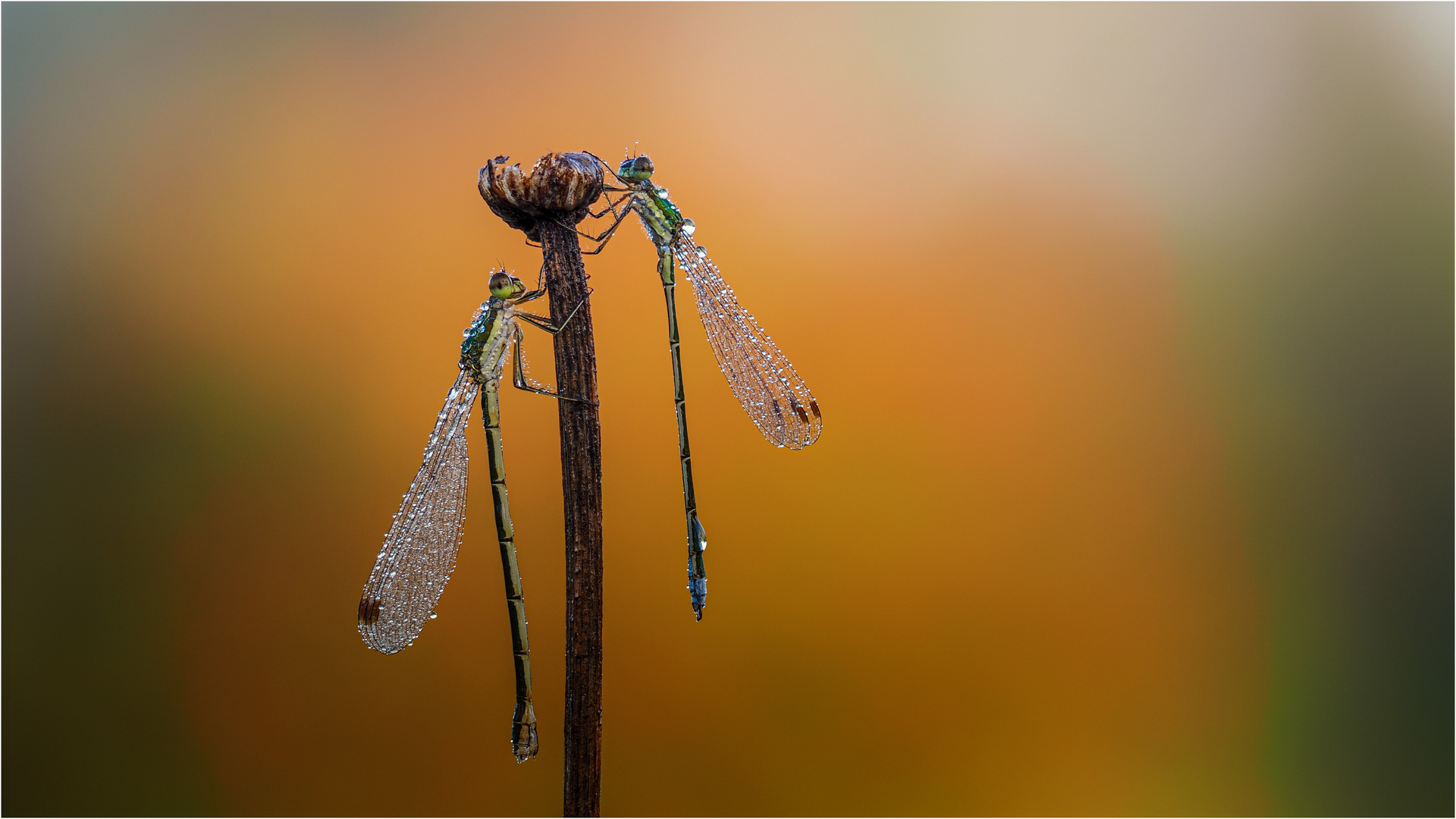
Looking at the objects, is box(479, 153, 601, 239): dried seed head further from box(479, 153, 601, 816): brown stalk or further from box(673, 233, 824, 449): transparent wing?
box(673, 233, 824, 449): transparent wing

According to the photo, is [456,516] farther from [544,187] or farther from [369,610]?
[544,187]

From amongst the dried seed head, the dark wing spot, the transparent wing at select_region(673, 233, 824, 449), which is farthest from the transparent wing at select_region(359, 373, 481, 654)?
the transparent wing at select_region(673, 233, 824, 449)

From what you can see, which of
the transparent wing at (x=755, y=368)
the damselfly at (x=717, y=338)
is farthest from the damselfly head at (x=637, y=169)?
the transparent wing at (x=755, y=368)

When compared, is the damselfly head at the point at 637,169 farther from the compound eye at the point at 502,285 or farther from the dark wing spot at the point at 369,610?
the dark wing spot at the point at 369,610

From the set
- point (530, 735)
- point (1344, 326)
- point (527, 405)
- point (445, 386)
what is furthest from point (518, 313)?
point (1344, 326)

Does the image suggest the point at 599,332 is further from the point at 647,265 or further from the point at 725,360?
the point at 725,360

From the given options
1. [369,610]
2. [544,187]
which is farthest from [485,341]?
[369,610]
